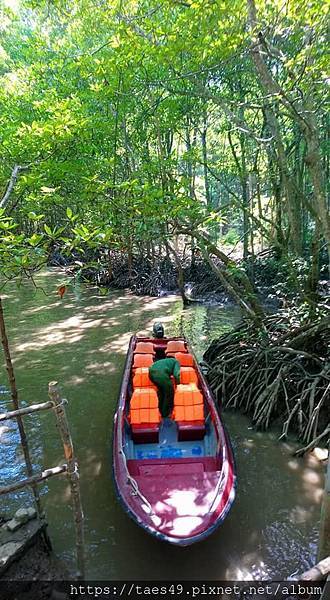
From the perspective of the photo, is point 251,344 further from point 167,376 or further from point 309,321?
point 167,376

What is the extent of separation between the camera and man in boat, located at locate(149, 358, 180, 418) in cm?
530

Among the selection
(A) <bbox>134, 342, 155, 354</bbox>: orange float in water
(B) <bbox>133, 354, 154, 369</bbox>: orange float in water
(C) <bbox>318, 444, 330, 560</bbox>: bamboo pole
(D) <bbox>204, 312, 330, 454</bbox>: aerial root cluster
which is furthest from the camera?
(A) <bbox>134, 342, 155, 354</bbox>: orange float in water

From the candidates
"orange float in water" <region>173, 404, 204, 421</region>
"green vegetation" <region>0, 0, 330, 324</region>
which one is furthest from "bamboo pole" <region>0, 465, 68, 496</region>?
"orange float in water" <region>173, 404, 204, 421</region>

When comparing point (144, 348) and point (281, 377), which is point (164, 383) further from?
point (281, 377)

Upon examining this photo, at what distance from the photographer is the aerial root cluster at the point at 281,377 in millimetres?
5508

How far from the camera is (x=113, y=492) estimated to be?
454 cm

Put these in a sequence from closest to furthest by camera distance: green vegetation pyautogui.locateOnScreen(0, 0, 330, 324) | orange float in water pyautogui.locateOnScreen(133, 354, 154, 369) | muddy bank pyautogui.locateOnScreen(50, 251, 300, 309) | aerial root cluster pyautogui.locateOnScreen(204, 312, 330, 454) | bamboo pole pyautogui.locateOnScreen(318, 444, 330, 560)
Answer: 1. bamboo pole pyautogui.locateOnScreen(318, 444, 330, 560)
2. green vegetation pyautogui.locateOnScreen(0, 0, 330, 324)
3. aerial root cluster pyautogui.locateOnScreen(204, 312, 330, 454)
4. orange float in water pyautogui.locateOnScreen(133, 354, 154, 369)
5. muddy bank pyautogui.locateOnScreen(50, 251, 300, 309)

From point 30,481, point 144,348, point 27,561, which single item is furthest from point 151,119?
point 27,561

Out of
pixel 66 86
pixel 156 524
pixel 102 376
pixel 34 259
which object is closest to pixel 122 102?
pixel 66 86

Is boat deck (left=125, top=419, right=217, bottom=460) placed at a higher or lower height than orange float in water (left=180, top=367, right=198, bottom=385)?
lower

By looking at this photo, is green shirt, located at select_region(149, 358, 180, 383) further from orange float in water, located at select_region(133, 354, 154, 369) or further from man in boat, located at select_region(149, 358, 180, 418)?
orange float in water, located at select_region(133, 354, 154, 369)

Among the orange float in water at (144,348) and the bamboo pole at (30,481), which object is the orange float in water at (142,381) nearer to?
the orange float in water at (144,348)

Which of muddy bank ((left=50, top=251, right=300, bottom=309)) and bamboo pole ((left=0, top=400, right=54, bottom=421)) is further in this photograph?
muddy bank ((left=50, top=251, right=300, bottom=309))

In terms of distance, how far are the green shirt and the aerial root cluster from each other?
4.48 ft
